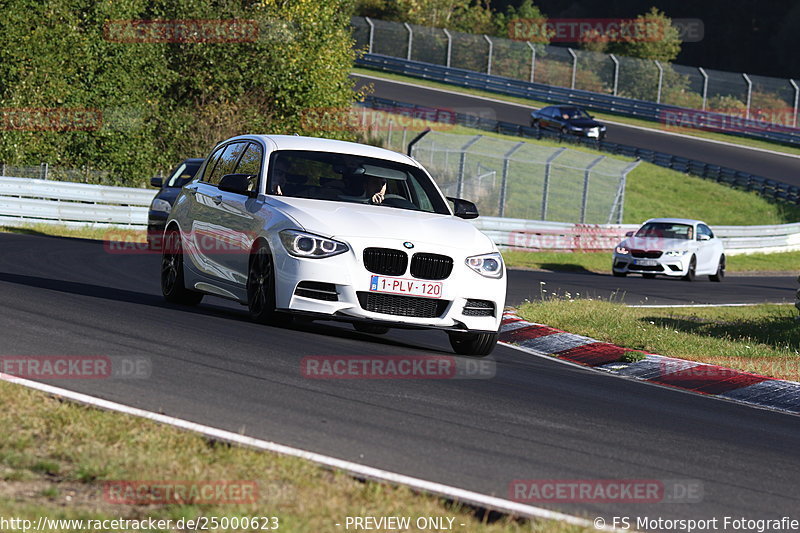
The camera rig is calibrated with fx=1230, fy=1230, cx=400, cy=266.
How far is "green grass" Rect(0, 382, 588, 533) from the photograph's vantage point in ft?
15.6

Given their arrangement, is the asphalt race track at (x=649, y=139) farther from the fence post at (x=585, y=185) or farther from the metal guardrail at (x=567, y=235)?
the fence post at (x=585, y=185)

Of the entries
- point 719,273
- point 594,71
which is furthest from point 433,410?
point 594,71

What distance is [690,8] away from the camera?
314 feet

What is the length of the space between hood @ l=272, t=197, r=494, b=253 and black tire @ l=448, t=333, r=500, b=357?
30.1 inches

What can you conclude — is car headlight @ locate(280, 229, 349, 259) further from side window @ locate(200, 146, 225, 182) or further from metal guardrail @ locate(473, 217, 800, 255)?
metal guardrail @ locate(473, 217, 800, 255)

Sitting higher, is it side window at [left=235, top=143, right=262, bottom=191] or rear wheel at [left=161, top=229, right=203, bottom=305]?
side window at [left=235, top=143, right=262, bottom=191]

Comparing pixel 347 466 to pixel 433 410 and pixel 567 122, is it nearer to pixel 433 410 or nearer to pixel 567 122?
pixel 433 410

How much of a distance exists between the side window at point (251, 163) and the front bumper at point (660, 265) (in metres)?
17.9

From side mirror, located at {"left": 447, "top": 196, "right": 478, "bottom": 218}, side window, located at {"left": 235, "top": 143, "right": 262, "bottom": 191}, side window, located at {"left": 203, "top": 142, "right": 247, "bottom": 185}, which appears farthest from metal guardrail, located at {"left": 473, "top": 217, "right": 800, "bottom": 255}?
side mirror, located at {"left": 447, "top": 196, "right": 478, "bottom": 218}

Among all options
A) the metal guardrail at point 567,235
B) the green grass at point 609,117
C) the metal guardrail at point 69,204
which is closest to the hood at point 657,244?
the metal guardrail at point 567,235

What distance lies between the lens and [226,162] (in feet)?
39.0

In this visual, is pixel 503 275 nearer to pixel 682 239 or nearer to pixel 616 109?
pixel 682 239

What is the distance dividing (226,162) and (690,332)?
20.5 feet

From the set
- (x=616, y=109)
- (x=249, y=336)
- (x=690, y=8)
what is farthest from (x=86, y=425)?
(x=690, y=8)
